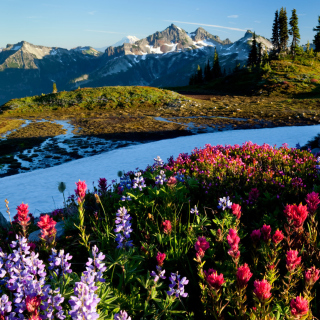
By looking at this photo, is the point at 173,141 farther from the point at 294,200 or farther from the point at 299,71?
the point at 299,71

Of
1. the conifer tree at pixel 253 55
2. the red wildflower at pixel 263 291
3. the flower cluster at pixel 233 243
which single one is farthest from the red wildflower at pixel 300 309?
the conifer tree at pixel 253 55

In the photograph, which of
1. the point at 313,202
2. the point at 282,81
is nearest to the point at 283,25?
the point at 282,81

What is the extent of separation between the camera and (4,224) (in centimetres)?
570

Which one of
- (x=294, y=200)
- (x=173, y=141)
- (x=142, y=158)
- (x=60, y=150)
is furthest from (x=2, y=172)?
(x=294, y=200)

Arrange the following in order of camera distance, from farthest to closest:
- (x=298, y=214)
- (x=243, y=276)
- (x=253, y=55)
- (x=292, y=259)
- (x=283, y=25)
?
1. (x=253, y=55)
2. (x=283, y=25)
3. (x=298, y=214)
4. (x=292, y=259)
5. (x=243, y=276)

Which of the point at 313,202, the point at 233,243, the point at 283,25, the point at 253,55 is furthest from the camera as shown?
the point at 253,55

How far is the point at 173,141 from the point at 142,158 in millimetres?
4262

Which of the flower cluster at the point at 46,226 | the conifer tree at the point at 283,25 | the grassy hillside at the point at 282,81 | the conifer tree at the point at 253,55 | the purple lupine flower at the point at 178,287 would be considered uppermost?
the conifer tree at the point at 283,25

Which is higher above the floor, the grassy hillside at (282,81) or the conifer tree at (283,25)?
the conifer tree at (283,25)

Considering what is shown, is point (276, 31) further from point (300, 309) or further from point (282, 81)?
point (300, 309)

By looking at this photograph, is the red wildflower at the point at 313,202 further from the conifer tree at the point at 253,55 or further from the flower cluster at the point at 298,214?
the conifer tree at the point at 253,55

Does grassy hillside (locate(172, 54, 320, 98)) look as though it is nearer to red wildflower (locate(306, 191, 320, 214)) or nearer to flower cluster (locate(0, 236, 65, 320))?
red wildflower (locate(306, 191, 320, 214))

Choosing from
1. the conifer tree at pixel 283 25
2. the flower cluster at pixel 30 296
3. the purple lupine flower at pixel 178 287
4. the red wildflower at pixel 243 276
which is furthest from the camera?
the conifer tree at pixel 283 25

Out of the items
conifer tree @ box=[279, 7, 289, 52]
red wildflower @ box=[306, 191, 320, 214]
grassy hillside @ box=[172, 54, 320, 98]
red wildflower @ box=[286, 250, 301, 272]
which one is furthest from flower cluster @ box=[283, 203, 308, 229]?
conifer tree @ box=[279, 7, 289, 52]
